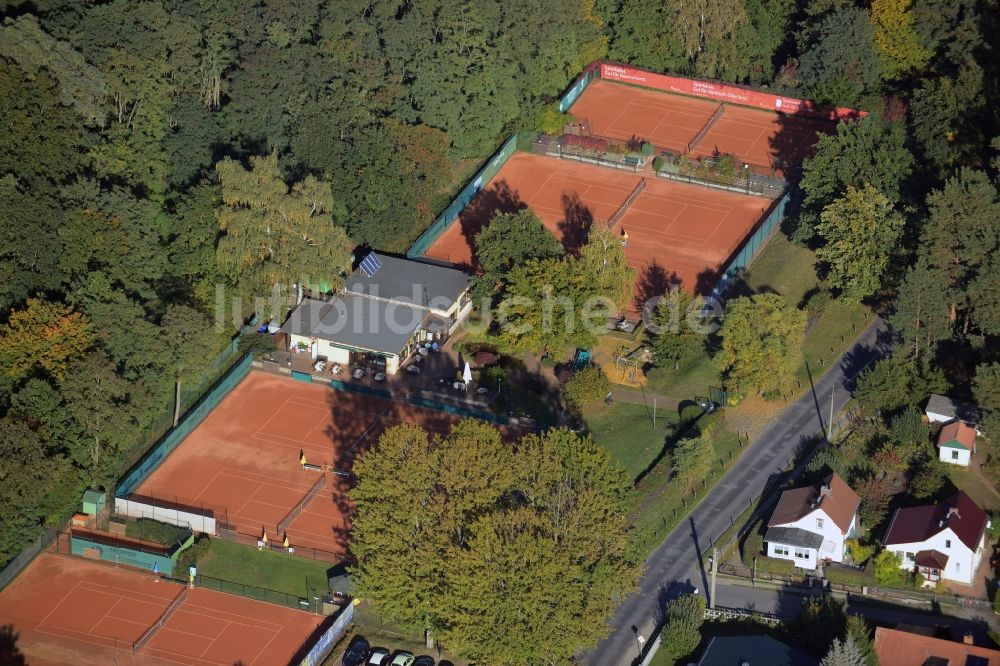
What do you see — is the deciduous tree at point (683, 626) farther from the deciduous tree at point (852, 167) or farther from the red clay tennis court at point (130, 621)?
the deciduous tree at point (852, 167)

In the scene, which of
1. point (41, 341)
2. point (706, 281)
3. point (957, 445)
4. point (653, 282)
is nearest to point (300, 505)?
point (41, 341)

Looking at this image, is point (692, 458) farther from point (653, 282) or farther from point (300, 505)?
point (300, 505)

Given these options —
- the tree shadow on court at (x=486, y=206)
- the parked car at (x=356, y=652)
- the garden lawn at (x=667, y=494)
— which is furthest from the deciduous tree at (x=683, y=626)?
the tree shadow on court at (x=486, y=206)

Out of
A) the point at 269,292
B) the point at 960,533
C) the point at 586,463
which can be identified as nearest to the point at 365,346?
the point at 269,292

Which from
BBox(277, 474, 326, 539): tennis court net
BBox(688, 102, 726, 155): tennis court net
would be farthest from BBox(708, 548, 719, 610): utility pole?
BBox(688, 102, 726, 155): tennis court net

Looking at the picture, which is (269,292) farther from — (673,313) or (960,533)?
(960,533)
